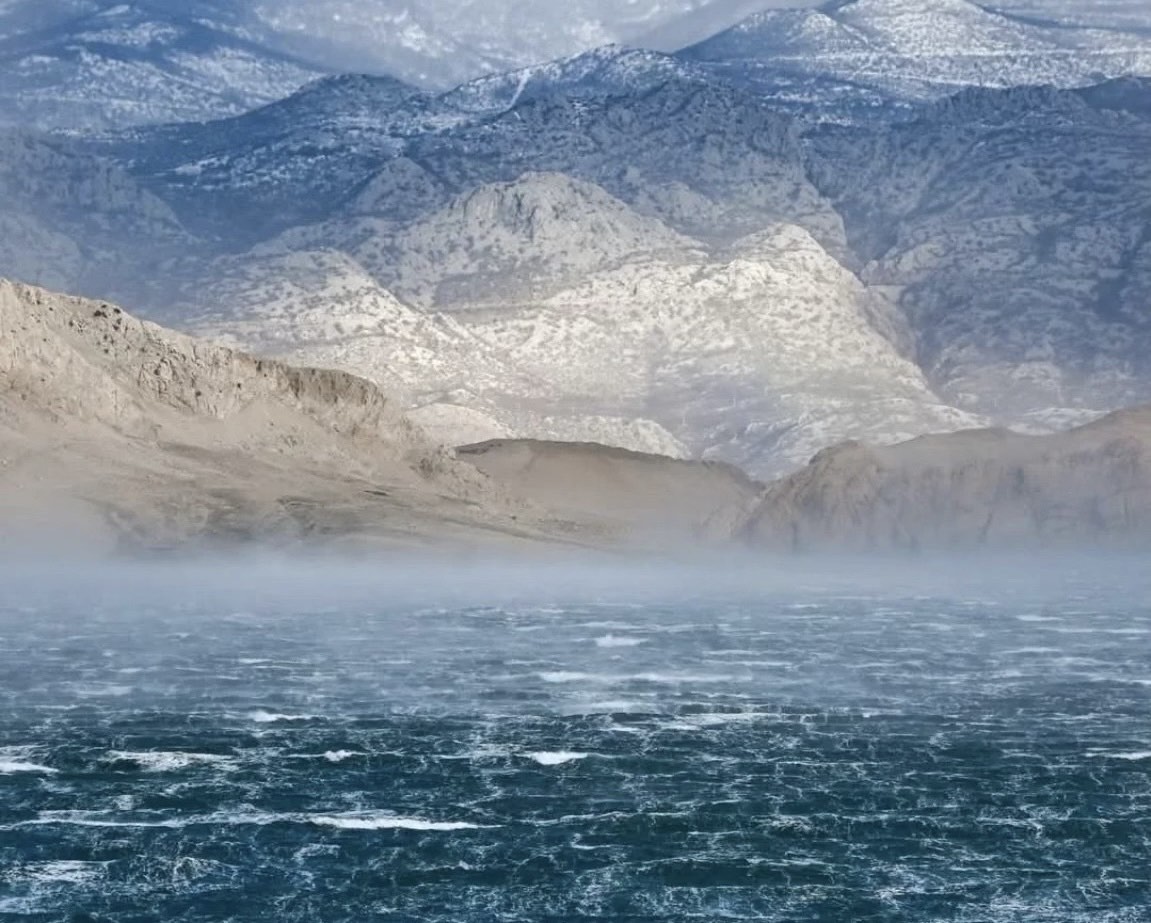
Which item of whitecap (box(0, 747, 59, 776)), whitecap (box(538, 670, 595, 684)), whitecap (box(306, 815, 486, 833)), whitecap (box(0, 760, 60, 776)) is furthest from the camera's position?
whitecap (box(538, 670, 595, 684))

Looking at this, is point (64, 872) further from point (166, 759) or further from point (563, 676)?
point (563, 676)

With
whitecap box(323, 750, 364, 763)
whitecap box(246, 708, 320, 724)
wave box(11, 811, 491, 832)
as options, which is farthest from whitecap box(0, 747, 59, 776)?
whitecap box(246, 708, 320, 724)

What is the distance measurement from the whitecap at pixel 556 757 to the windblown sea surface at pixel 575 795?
41 cm

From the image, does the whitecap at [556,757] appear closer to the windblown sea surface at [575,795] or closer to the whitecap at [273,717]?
the windblown sea surface at [575,795]

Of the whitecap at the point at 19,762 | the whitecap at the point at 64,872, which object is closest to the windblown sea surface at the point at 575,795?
the whitecap at the point at 64,872

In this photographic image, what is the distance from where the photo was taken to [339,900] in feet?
333

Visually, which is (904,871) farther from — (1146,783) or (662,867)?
(1146,783)

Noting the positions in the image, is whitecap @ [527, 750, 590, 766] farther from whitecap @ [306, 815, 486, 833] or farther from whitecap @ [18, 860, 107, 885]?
whitecap @ [18, 860, 107, 885]

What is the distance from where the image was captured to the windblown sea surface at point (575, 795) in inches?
4040

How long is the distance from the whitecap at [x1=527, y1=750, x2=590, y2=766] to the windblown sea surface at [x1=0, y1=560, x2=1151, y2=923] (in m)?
0.41

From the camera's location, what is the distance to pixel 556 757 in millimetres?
135000

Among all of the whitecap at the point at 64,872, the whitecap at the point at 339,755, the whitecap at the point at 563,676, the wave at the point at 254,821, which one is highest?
the whitecap at the point at 563,676

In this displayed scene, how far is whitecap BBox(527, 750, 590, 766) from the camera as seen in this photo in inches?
5251

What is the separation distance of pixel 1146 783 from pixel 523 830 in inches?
1277
